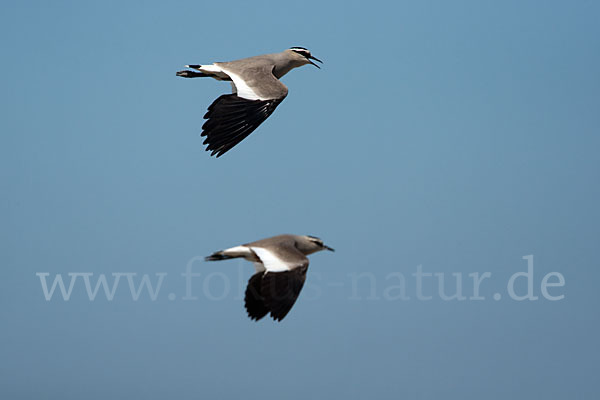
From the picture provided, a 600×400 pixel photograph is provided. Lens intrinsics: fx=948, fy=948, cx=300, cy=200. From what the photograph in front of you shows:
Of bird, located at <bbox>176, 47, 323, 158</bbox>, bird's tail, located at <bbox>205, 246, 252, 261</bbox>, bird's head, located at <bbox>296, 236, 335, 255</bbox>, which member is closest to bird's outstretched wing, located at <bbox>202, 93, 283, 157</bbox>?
bird, located at <bbox>176, 47, 323, 158</bbox>

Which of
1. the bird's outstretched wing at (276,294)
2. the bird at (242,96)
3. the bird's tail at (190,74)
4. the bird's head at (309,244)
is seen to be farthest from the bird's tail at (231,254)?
the bird's tail at (190,74)

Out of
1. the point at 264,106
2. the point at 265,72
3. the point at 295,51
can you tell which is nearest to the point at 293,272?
the point at 264,106

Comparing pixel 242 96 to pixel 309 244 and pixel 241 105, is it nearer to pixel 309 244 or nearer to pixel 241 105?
pixel 241 105

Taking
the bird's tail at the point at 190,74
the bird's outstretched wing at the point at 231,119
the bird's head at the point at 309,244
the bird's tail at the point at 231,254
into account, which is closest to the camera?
the bird's tail at the point at 231,254

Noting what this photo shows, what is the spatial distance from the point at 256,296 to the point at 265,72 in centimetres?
356

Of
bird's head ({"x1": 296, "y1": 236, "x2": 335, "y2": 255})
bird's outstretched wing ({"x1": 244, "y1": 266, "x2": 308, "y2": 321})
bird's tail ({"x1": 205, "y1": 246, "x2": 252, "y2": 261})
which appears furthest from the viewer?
bird's head ({"x1": 296, "y1": 236, "x2": 335, "y2": 255})

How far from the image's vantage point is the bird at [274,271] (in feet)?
33.9

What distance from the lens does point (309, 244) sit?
1195 cm

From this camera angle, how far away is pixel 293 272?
10570 millimetres

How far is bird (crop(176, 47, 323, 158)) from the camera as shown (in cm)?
1162

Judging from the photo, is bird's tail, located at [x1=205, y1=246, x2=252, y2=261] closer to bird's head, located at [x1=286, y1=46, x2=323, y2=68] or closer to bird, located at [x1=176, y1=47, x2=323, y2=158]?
bird, located at [x1=176, y1=47, x2=323, y2=158]

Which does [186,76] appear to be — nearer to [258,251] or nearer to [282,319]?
[258,251]

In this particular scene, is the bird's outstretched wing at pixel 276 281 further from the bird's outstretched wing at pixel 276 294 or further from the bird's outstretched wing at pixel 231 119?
the bird's outstretched wing at pixel 231 119

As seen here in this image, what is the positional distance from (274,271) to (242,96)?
2809 millimetres
